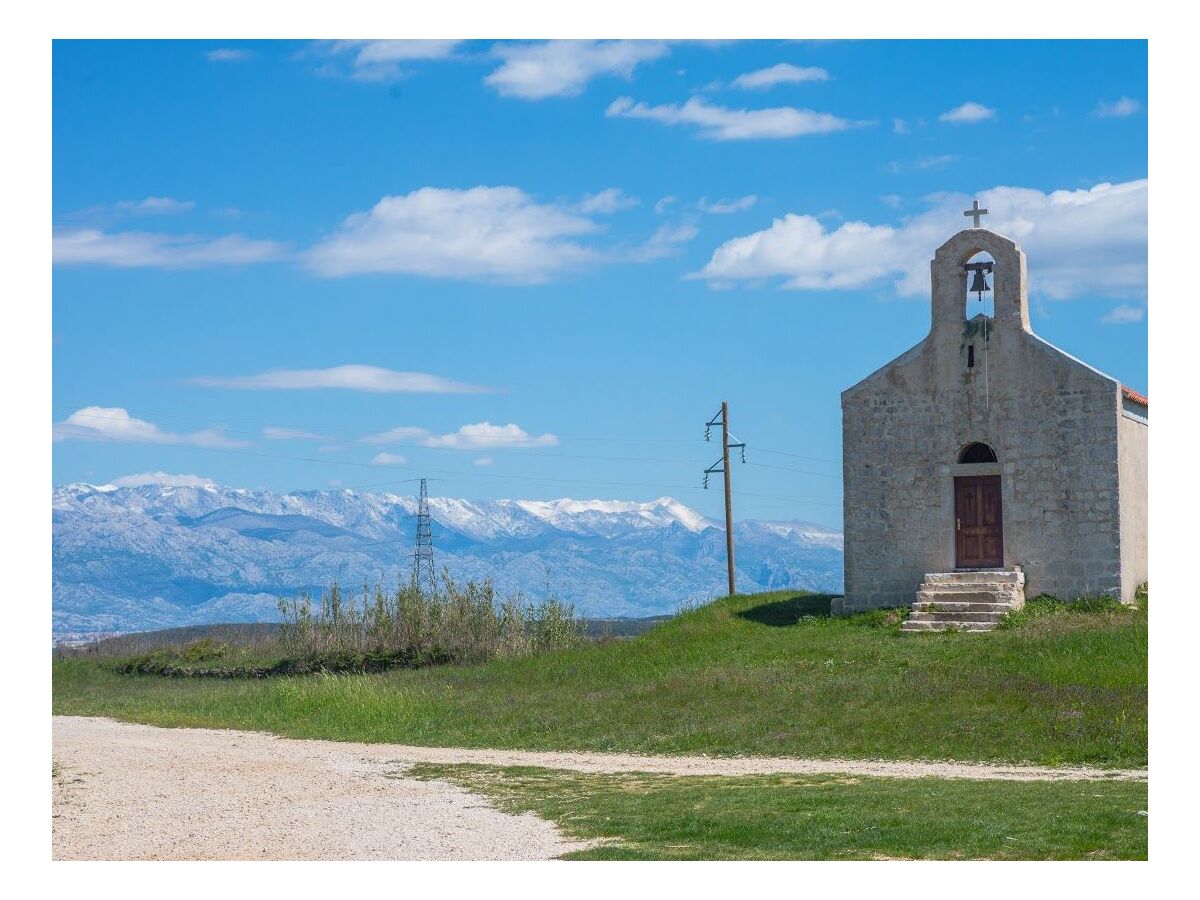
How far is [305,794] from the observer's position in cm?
1628

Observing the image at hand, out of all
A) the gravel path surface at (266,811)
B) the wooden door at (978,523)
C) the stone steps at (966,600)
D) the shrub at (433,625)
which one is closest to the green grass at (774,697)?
the stone steps at (966,600)

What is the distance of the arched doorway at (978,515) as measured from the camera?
30.3 meters

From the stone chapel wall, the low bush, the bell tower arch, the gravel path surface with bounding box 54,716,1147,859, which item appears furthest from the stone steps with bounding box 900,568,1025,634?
the low bush

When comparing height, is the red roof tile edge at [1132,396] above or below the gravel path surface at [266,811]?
above

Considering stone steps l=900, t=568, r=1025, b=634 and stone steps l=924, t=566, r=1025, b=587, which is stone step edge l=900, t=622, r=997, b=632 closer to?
stone steps l=900, t=568, r=1025, b=634

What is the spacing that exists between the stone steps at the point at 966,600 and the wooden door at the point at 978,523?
19.1 inches

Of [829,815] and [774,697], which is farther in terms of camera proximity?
[774,697]

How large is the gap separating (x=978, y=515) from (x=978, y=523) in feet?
0.55

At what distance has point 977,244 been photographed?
30906 millimetres

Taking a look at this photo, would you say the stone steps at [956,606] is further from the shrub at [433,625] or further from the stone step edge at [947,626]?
the shrub at [433,625]

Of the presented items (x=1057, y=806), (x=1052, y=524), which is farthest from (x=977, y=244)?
(x=1057, y=806)

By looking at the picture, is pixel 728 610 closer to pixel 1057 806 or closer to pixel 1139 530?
pixel 1139 530

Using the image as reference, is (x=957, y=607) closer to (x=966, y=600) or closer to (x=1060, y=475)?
(x=966, y=600)

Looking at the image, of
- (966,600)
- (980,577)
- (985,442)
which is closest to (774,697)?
(966,600)
